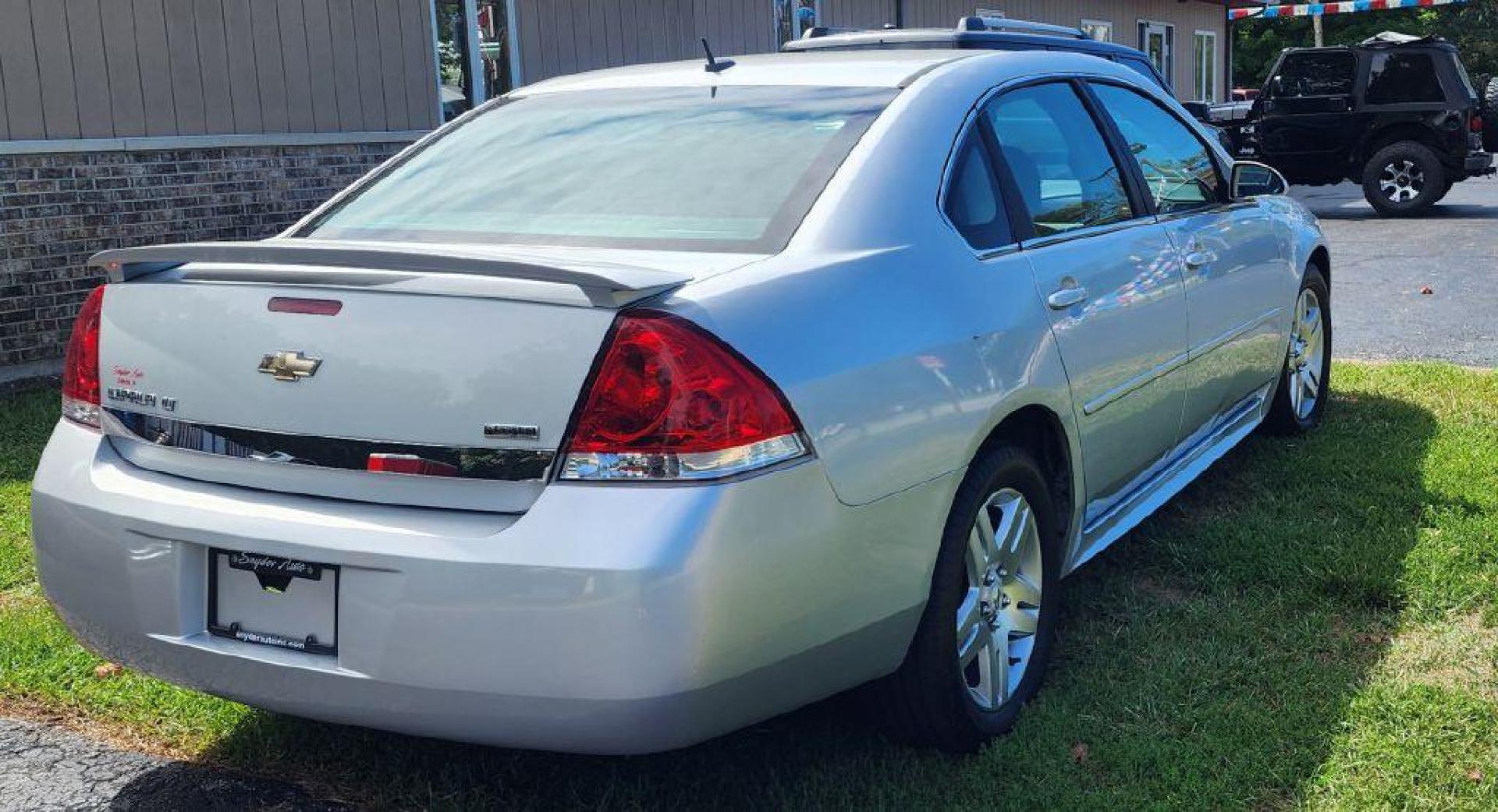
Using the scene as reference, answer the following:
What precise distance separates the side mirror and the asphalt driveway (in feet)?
10.4

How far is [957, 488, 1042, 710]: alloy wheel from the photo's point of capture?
3211 mm

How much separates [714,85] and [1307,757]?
209 cm

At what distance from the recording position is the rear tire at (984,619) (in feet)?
9.98

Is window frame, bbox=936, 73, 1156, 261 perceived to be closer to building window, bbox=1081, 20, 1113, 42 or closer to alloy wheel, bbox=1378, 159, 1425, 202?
alloy wheel, bbox=1378, 159, 1425, 202

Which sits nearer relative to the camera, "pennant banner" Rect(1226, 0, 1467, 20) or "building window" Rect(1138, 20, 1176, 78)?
"building window" Rect(1138, 20, 1176, 78)

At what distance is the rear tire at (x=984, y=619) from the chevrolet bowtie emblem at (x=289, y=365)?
1270mm

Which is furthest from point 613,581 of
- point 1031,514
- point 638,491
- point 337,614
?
point 1031,514

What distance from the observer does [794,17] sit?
49.9 ft

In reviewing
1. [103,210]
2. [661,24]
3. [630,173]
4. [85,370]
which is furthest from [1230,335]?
[661,24]

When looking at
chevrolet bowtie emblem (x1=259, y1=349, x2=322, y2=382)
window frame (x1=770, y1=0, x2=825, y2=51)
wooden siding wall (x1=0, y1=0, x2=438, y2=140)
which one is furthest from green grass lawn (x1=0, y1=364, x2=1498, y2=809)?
window frame (x1=770, y1=0, x2=825, y2=51)

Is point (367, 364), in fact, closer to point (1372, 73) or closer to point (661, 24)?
point (661, 24)

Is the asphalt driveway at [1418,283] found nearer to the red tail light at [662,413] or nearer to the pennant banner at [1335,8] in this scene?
the red tail light at [662,413]

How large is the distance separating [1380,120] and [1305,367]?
11.9 m

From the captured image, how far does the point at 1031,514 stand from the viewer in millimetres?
3428
